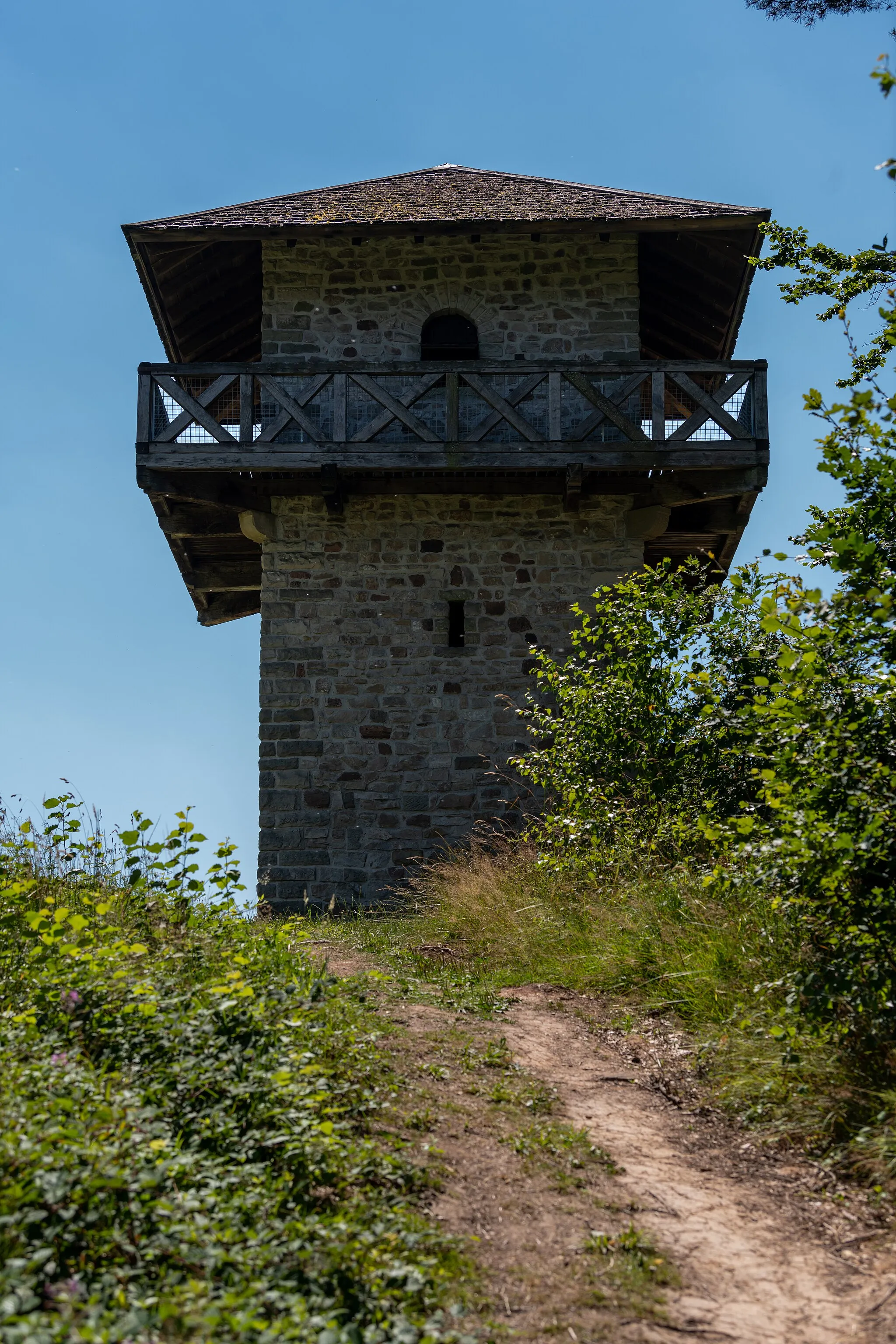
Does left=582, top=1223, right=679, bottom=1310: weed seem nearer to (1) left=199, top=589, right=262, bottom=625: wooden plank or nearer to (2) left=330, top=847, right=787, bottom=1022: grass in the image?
(2) left=330, top=847, right=787, bottom=1022: grass

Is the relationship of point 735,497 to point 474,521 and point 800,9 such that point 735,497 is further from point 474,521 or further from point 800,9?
point 800,9

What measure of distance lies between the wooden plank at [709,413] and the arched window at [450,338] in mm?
2147

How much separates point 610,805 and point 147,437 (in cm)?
577

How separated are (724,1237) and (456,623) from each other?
8244mm

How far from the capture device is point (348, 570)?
38.0 feet

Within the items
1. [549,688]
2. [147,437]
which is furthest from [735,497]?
[147,437]

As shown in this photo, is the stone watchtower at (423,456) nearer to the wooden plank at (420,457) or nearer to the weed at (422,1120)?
the wooden plank at (420,457)

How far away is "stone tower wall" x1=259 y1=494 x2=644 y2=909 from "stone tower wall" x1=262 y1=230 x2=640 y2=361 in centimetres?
166

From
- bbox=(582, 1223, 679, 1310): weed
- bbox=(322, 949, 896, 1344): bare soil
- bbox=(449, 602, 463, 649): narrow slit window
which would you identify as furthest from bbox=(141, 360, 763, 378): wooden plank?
bbox=(582, 1223, 679, 1310): weed

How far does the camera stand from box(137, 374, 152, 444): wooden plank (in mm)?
11023

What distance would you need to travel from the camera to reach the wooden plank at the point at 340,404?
36.1ft

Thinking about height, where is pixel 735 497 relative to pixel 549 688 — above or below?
above

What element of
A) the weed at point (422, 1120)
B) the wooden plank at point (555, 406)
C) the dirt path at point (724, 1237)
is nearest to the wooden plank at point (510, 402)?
the wooden plank at point (555, 406)

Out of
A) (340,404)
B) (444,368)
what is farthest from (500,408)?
(340,404)
